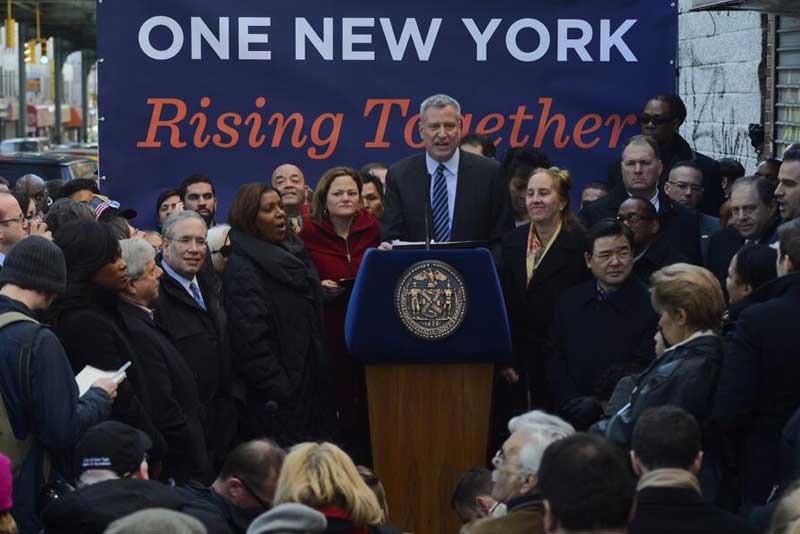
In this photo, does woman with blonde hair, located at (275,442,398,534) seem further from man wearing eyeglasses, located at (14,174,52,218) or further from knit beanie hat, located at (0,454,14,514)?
man wearing eyeglasses, located at (14,174,52,218)

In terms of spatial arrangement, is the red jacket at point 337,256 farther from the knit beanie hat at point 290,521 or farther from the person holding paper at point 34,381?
the knit beanie hat at point 290,521

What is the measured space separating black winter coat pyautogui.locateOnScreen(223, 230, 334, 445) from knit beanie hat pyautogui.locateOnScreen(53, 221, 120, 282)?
145 cm

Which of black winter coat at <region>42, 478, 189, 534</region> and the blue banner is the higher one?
the blue banner

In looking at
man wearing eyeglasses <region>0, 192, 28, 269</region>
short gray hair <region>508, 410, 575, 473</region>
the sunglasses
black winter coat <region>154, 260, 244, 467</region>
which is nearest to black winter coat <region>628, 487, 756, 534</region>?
short gray hair <region>508, 410, 575, 473</region>

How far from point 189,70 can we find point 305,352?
2896mm

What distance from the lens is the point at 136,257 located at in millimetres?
6934

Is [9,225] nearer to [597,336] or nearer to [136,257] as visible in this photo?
[136,257]

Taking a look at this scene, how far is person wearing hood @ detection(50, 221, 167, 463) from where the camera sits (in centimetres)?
651

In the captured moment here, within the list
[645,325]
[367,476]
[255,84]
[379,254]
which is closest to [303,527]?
[367,476]

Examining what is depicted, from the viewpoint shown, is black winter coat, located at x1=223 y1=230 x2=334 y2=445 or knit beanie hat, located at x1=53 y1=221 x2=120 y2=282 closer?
knit beanie hat, located at x1=53 y1=221 x2=120 y2=282

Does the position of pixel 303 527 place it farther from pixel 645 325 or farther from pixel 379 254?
pixel 645 325

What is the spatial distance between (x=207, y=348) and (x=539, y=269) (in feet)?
5.99

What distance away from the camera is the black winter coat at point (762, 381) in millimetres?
6059

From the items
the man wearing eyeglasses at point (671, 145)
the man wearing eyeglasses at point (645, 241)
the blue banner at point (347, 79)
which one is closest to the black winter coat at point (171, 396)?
the man wearing eyeglasses at point (645, 241)
